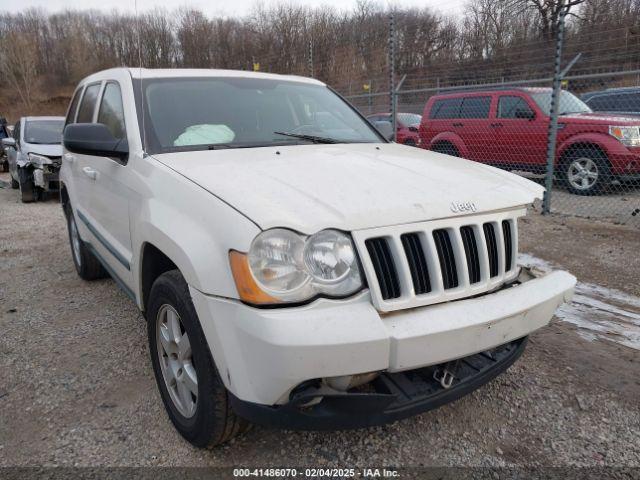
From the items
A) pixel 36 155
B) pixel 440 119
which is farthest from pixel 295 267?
pixel 36 155

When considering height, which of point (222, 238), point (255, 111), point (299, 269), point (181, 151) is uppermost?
point (255, 111)

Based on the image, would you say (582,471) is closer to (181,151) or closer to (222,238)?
(222,238)

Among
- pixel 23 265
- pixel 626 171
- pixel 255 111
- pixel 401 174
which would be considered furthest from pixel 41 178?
pixel 626 171

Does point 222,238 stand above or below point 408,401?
above

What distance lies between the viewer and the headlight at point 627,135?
24.3 ft

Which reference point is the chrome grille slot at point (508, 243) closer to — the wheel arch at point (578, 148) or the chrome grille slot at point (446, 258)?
the chrome grille slot at point (446, 258)

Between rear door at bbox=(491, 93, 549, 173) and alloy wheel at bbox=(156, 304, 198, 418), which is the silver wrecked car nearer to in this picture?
alloy wheel at bbox=(156, 304, 198, 418)

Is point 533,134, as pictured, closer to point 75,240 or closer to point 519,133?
point 519,133

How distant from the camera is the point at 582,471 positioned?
2.04 m

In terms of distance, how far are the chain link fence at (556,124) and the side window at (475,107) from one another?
19 mm

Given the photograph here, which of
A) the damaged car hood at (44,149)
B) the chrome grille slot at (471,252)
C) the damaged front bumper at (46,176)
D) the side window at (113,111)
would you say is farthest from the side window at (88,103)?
the damaged car hood at (44,149)

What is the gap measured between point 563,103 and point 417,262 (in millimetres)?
8101

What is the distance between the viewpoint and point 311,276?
5.62 ft

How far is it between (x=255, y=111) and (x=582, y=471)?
2.56 metres
